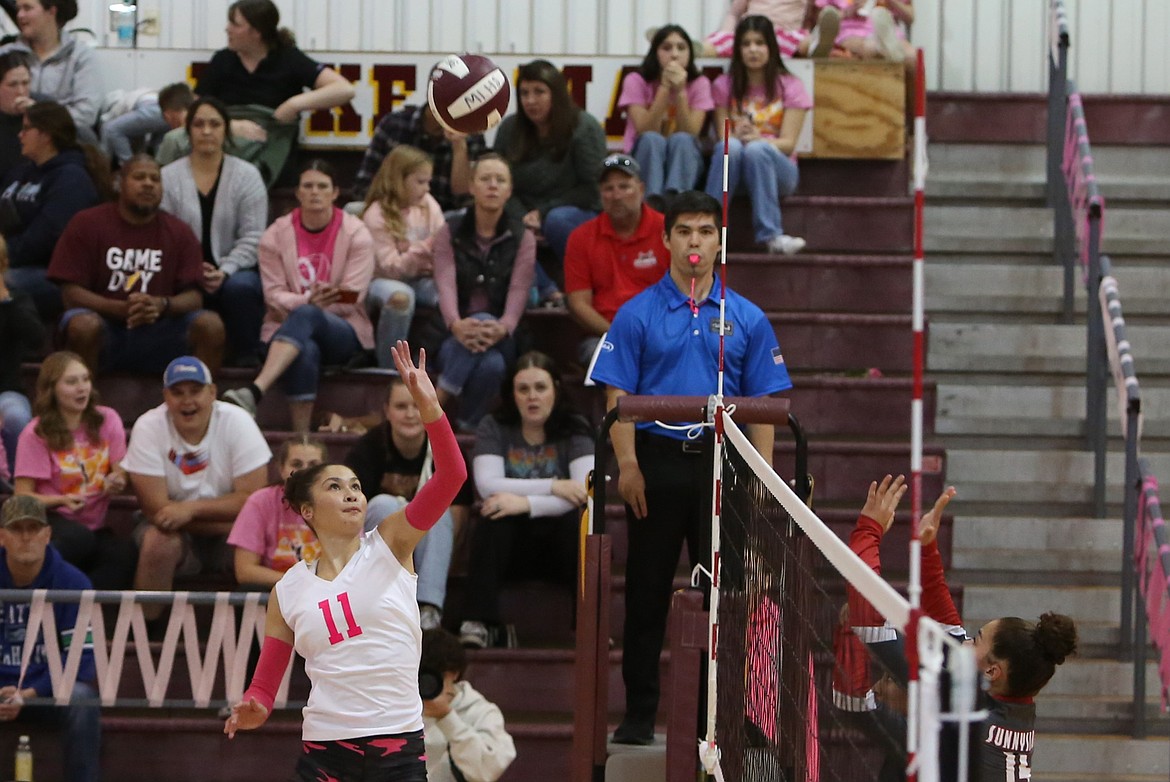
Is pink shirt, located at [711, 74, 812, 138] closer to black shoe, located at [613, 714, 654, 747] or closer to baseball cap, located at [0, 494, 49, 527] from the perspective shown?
black shoe, located at [613, 714, 654, 747]

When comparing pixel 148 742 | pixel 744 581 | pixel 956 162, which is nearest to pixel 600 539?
pixel 744 581

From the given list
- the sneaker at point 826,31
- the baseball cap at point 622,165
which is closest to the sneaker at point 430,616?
the baseball cap at point 622,165

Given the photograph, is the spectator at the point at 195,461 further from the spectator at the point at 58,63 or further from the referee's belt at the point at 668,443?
the spectator at the point at 58,63

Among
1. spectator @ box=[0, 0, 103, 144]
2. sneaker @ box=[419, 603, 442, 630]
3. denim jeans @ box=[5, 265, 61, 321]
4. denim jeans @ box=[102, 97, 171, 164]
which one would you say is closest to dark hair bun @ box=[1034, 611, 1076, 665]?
sneaker @ box=[419, 603, 442, 630]

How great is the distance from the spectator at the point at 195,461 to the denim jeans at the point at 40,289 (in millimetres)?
1605

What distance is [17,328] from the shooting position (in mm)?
8750

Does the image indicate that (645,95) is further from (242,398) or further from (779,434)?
(242,398)

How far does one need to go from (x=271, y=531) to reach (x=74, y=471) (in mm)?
1069

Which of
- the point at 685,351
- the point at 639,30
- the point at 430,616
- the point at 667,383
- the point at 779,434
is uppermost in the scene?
the point at 639,30

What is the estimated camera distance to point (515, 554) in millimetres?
8031

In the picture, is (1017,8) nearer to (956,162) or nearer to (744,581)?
(956,162)

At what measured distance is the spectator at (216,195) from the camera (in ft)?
31.3

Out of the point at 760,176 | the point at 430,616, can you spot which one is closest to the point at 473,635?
the point at 430,616

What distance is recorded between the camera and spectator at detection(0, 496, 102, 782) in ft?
24.2
